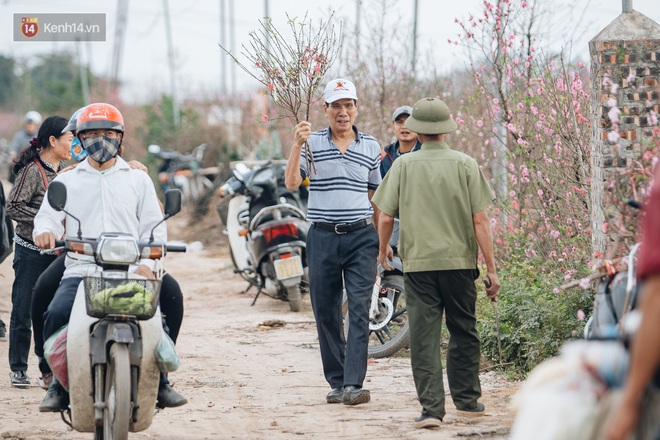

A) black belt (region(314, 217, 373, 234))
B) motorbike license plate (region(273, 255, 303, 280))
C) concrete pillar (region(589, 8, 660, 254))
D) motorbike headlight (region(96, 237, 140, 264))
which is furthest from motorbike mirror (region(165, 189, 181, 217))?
motorbike license plate (region(273, 255, 303, 280))

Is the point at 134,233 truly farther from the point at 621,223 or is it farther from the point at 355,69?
the point at 355,69

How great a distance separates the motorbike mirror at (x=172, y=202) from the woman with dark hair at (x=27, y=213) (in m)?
2.41

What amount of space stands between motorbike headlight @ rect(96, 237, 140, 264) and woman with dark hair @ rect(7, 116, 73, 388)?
259 centimetres

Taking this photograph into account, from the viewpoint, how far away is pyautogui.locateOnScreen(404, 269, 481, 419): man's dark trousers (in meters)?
6.73

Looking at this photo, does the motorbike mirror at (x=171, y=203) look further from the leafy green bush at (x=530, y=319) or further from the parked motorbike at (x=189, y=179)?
the parked motorbike at (x=189, y=179)

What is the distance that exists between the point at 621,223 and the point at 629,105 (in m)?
2.05

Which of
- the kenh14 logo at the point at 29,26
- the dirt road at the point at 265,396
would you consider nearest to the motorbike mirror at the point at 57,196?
the dirt road at the point at 265,396

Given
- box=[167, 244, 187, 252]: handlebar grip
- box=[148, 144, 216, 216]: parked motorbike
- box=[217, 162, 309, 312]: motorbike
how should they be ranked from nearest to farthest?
box=[167, 244, 187, 252]: handlebar grip → box=[217, 162, 309, 312]: motorbike → box=[148, 144, 216, 216]: parked motorbike

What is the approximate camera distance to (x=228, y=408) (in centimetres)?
744

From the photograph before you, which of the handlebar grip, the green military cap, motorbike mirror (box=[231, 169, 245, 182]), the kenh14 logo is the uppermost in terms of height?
the kenh14 logo

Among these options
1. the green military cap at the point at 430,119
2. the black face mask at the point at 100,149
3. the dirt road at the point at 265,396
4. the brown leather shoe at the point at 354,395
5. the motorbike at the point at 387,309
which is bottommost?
the dirt road at the point at 265,396

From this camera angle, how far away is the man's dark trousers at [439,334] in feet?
22.1

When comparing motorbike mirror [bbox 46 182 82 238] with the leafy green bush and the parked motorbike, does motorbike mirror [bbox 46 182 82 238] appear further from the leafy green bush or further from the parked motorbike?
the parked motorbike

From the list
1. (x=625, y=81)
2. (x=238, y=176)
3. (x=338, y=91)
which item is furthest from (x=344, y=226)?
(x=238, y=176)
